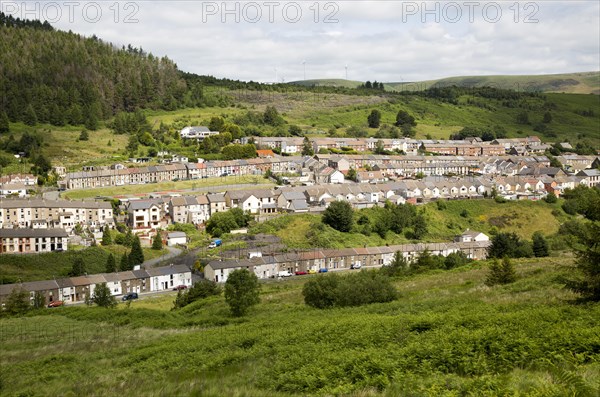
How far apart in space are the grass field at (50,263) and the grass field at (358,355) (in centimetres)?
2344

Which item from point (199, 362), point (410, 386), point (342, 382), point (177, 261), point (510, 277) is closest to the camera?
point (410, 386)

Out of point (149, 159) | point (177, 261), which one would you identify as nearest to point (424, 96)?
point (149, 159)

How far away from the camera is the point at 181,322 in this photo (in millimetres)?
22734

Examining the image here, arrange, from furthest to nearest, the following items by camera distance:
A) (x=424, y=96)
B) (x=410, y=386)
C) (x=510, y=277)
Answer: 1. (x=424, y=96)
2. (x=510, y=277)
3. (x=410, y=386)

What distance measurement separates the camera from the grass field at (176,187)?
61656 millimetres

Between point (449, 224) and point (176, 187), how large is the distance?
106ft

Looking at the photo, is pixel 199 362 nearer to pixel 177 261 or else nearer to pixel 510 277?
pixel 510 277

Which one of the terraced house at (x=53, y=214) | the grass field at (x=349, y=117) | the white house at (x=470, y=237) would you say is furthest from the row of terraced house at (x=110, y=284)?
the grass field at (x=349, y=117)

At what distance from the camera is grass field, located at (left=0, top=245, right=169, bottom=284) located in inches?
1641

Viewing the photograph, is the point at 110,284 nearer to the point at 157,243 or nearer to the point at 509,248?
the point at 157,243

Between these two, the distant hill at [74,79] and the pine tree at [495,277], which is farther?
the distant hill at [74,79]

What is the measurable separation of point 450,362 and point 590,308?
435 centimetres

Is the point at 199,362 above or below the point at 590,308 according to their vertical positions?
below

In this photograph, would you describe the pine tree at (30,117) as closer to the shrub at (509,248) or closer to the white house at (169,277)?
the white house at (169,277)
